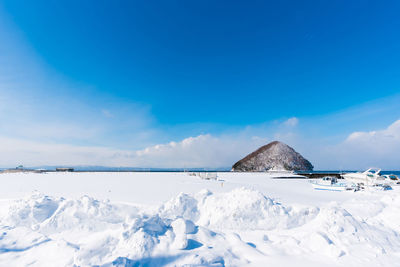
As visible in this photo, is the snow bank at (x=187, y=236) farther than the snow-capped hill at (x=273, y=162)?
No

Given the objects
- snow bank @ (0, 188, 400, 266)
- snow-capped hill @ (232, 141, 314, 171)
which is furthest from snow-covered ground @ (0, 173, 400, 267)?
snow-capped hill @ (232, 141, 314, 171)

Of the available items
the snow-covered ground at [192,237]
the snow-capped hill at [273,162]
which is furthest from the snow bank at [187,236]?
the snow-capped hill at [273,162]

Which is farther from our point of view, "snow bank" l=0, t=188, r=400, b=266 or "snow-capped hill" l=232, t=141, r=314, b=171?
"snow-capped hill" l=232, t=141, r=314, b=171

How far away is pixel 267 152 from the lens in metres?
172

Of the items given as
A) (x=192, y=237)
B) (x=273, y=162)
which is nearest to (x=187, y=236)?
(x=192, y=237)

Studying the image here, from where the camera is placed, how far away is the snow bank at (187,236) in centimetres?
561

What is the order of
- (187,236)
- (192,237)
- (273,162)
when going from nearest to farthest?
(187,236), (192,237), (273,162)

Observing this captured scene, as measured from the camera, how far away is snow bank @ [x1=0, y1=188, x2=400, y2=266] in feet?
18.4

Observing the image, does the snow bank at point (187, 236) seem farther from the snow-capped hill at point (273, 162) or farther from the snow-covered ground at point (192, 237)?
the snow-capped hill at point (273, 162)

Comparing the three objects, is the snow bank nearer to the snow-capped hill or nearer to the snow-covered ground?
the snow-covered ground

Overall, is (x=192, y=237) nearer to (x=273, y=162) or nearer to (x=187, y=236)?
(x=187, y=236)

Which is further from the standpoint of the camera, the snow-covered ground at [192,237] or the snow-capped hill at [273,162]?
the snow-capped hill at [273,162]

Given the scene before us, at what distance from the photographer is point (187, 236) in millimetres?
6652

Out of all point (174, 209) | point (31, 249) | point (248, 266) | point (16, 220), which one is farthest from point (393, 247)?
point (16, 220)
